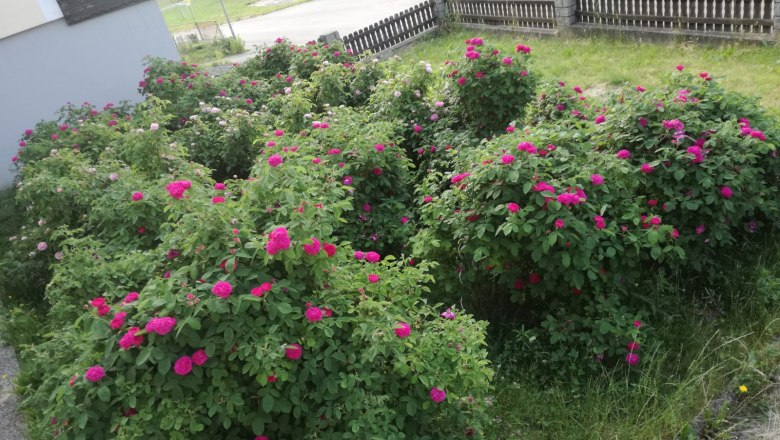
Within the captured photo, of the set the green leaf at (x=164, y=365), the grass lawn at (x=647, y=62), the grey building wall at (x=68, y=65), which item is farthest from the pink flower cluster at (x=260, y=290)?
the grey building wall at (x=68, y=65)

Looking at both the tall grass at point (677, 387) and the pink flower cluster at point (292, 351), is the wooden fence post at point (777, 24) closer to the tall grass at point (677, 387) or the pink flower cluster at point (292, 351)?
the tall grass at point (677, 387)

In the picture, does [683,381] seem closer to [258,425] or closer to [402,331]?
[402,331]

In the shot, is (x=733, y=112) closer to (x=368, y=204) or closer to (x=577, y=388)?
(x=577, y=388)

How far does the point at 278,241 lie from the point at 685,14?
7.78m

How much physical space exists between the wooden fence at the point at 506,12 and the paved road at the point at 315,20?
4.19 m

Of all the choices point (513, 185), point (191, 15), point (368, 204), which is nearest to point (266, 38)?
point (191, 15)

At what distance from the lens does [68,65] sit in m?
7.77

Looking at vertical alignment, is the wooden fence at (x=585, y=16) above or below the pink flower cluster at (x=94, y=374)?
below

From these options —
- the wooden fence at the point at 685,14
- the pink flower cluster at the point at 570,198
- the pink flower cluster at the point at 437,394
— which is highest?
the pink flower cluster at the point at 570,198

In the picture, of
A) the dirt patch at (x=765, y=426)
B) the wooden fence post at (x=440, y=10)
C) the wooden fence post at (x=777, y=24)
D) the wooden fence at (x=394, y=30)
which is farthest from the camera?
the wooden fence post at (x=440, y=10)

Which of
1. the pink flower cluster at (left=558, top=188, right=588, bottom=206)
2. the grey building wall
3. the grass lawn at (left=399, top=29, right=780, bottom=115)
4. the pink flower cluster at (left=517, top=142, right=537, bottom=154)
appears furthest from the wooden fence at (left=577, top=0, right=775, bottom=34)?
the grey building wall

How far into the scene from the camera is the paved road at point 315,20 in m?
15.7

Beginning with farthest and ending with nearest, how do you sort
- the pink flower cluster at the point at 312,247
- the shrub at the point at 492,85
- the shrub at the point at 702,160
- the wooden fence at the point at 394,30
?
the wooden fence at the point at 394,30 → the shrub at the point at 492,85 → the shrub at the point at 702,160 → the pink flower cluster at the point at 312,247

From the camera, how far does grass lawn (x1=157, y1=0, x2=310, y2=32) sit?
23.6 metres
